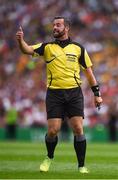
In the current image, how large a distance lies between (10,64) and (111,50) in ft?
15.1

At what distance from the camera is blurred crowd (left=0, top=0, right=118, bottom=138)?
40.3 meters

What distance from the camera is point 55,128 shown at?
46.3 ft

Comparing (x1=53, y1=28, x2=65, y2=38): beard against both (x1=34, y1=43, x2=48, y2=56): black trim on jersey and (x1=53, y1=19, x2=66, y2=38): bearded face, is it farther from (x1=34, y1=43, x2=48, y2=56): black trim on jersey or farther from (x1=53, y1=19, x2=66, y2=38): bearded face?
(x1=34, y1=43, x2=48, y2=56): black trim on jersey

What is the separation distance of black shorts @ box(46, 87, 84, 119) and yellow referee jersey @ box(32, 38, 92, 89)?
3.2 inches

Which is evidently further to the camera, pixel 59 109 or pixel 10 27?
pixel 10 27

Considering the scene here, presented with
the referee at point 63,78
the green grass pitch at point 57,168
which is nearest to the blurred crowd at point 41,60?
the green grass pitch at point 57,168

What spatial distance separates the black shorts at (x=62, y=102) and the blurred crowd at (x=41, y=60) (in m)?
25.4

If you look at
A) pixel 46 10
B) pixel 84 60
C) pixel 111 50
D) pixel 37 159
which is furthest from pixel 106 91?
pixel 84 60

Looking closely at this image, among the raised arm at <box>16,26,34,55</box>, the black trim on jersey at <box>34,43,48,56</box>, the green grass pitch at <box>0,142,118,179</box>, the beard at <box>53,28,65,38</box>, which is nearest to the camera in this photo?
the green grass pitch at <box>0,142,118,179</box>

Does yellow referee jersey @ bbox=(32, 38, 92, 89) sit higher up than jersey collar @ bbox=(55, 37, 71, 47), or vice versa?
jersey collar @ bbox=(55, 37, 71, 47)

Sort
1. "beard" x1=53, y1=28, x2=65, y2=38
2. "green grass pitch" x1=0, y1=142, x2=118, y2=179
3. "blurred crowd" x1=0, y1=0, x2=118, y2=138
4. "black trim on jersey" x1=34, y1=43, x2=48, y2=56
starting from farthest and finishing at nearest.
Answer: "blurred crowd" x1=0, y1=0, x2=118, y2=138, "black trim on jersey" x1=34, y1=43, x2=48, y2=56, "beard" x1=53, y1=28, x2=65, y2=38, "green grass pitch" x1=0, y1=142, x2=118, y2=179

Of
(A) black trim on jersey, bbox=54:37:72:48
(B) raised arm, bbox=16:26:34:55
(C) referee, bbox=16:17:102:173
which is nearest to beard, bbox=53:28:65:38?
(C) referee, bbox=16:17:102:173

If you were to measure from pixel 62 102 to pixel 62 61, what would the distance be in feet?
2.09

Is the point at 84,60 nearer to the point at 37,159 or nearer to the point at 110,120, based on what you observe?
the point at 37,159
